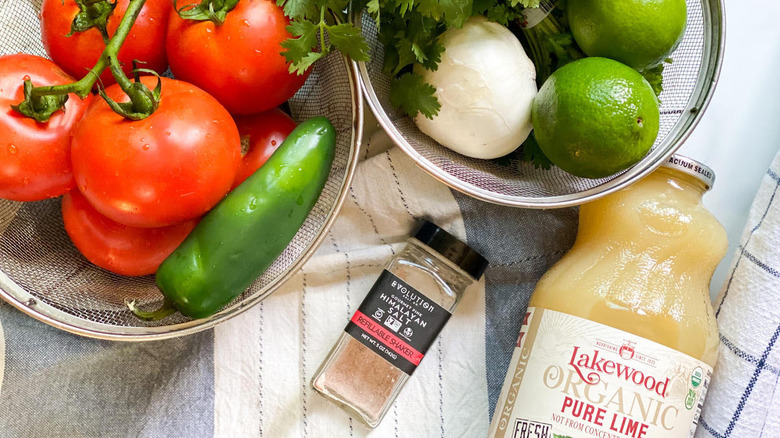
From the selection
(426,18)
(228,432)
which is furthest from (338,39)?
(228,432)

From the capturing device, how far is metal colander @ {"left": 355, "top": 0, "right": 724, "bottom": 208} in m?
0.71

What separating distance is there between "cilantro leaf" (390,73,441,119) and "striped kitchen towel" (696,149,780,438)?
1.46 feet

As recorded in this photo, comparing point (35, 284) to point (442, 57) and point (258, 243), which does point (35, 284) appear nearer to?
point (258, 243)

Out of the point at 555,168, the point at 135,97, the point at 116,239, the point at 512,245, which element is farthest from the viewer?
the point at 512,245

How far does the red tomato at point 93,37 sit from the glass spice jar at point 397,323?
15.7 inches

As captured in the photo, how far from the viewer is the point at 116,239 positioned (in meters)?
0.67

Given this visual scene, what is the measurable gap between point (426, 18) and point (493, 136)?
0.15 m

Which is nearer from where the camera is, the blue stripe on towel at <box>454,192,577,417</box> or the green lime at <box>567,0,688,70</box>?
the green lime at <box>567,0,688,70</box>

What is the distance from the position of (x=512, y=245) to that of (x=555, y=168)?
15 centimetres

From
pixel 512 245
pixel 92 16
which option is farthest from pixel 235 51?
pixel 512 245

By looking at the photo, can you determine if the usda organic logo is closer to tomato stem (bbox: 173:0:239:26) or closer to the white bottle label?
the white bottle label

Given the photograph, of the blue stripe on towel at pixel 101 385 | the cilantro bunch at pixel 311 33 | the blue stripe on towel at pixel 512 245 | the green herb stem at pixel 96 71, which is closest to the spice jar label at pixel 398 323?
the blue stripe on towel at pixel 512 245

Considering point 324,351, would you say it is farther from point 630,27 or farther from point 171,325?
point 630,27

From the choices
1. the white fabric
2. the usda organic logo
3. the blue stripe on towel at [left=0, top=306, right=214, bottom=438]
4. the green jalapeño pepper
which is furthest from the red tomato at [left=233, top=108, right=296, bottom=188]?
the usda organic logo
